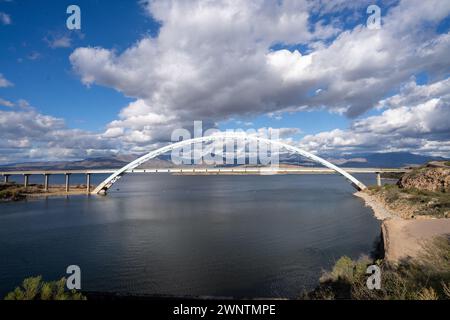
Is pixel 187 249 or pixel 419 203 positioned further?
pixel 419 203

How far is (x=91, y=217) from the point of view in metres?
36.2

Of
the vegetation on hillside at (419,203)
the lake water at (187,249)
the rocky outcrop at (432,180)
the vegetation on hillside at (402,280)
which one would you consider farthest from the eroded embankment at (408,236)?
the rocky outcrop at (432,180)

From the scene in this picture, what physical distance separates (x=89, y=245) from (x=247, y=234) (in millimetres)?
A: 11796

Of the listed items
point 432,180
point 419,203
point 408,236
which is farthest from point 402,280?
point 432,180

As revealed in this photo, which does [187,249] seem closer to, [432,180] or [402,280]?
[402,280]

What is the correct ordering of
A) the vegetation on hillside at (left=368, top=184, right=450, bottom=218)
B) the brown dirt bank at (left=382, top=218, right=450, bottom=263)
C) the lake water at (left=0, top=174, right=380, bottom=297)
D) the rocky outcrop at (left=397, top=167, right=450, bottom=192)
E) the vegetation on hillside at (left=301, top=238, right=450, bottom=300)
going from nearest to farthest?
the vegetation on hillside at (left=301, top=238, right=450, bottom=300) → the brown dirt bank at (left=382, top=218, right=450, bottom=263) → the lake water at (left=0, top=174, right=380, bottom=297) → the vegetation on hillside at (left=368, top=184, right=450, bottom=218) → the rocky outcrop at (left=397, top=167, right=450, bottom=192)

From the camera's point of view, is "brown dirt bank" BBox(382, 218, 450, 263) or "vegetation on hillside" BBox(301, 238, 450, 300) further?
"brown dirt bank" BBox(382, 218, 450, 263)

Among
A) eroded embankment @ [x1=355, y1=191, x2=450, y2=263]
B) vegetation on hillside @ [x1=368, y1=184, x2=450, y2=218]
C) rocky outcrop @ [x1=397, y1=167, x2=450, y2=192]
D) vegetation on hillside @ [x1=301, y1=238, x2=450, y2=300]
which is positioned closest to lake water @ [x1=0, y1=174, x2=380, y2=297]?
vegetation on hillside @ [x1=301, y1=238, x2=450, y2=300]

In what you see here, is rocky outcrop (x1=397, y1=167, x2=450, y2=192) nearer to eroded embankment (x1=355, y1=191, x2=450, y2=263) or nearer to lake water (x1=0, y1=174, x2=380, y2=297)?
lake water (x1=0, y1=174, x2=380, y2=297)

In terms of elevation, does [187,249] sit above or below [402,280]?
below

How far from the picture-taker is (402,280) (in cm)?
802

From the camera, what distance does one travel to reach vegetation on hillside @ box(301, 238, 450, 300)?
7.03 meters
